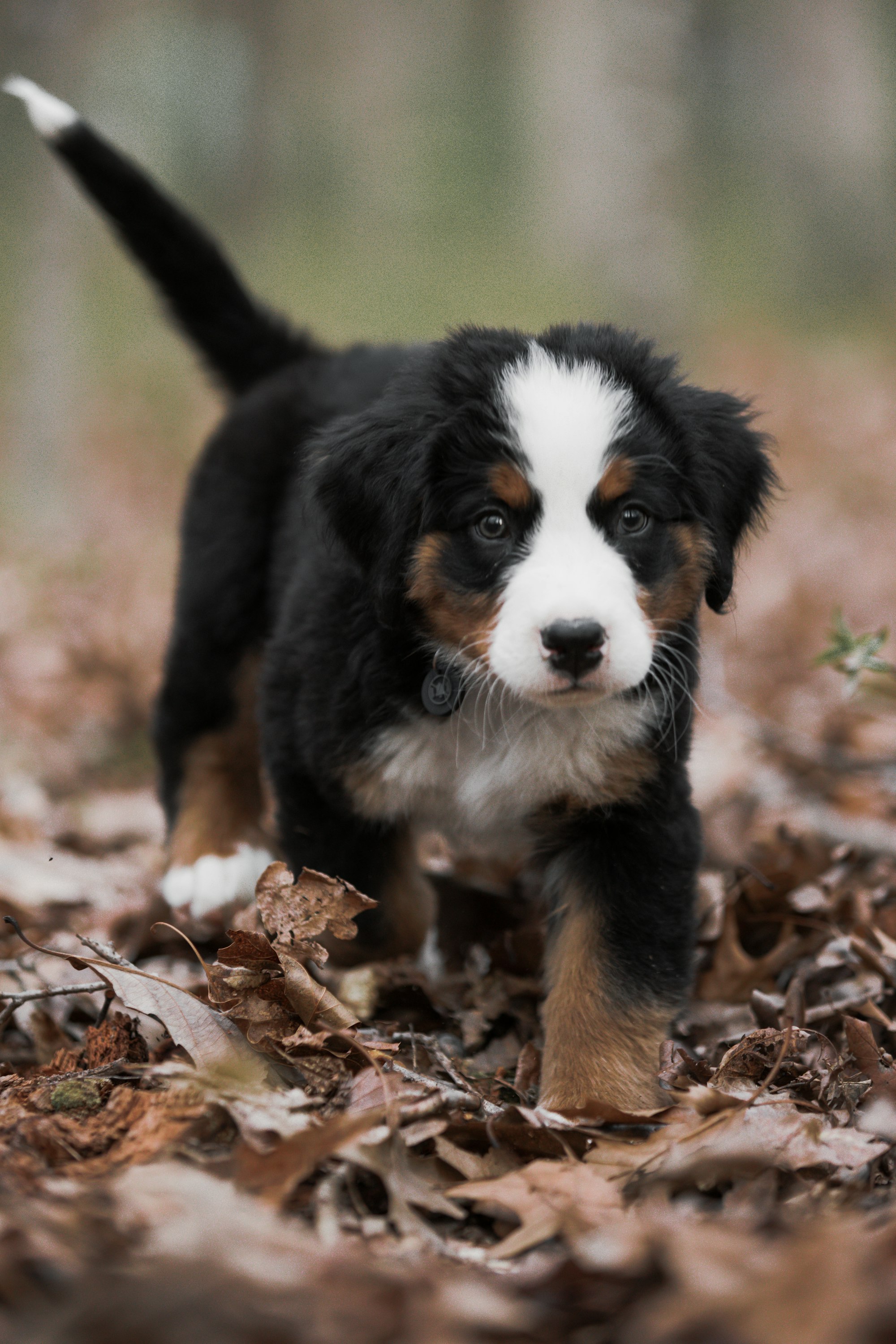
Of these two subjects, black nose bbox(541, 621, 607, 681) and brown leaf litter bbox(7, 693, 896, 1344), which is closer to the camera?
brown leaf litter bbox(7, 693, 896, 1344)

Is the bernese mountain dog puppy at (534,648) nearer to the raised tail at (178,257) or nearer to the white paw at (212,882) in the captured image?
the white paw at (212,882)

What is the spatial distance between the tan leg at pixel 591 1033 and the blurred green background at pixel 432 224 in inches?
117

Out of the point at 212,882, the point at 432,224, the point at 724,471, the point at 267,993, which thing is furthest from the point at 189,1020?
the point at 432,224

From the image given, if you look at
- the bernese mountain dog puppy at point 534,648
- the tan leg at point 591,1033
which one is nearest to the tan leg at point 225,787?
the bernese mountain dog puppy at point 534,648

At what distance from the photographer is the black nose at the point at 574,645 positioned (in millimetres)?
2100

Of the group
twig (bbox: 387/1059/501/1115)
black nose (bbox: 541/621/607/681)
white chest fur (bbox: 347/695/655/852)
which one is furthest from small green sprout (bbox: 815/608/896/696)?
twig (bbox: 387/1059/501/1115)

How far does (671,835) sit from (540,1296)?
4.01ft

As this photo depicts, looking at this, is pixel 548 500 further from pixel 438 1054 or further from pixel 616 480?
pixel 438 1054

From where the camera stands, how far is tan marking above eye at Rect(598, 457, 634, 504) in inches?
90.7

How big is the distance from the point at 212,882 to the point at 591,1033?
49.9 inches

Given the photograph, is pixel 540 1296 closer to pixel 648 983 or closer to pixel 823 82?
pixel 648 983

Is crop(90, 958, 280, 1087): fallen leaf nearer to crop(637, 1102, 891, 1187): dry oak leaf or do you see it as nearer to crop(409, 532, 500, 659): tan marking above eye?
Result: crop(637, 1102, 891, 1187): dry oak leaf

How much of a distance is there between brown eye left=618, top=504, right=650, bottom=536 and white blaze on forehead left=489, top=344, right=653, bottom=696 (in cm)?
7

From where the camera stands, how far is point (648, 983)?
244 cm
